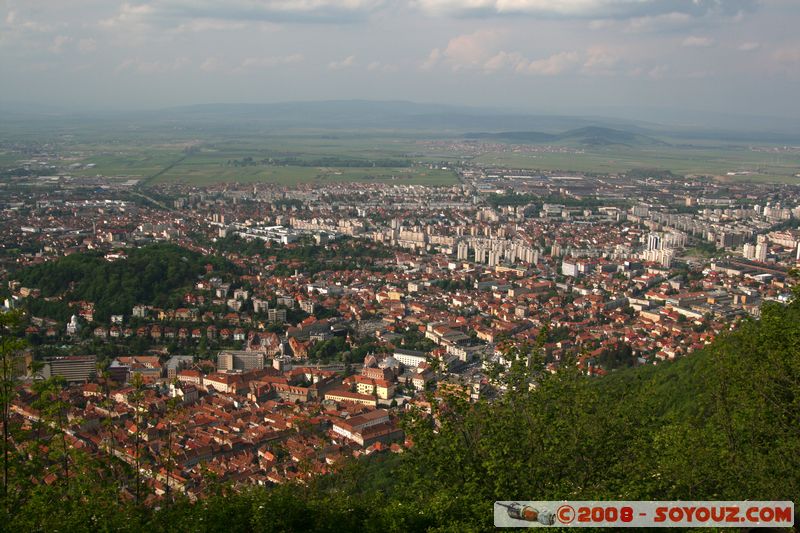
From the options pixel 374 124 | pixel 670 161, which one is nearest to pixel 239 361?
pixel 670 161

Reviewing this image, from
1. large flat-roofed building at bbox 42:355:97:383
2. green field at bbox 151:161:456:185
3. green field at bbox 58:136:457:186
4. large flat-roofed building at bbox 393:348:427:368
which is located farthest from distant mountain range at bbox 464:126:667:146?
large flat-roofed building at bbox 42:355:97:383

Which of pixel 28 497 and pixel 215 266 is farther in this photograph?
pixel 215 266

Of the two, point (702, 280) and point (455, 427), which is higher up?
point (455, 427)

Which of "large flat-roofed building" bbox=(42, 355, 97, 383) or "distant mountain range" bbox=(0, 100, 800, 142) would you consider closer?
"large flat-roofed building" bbox=(42, 355, 97, 383)

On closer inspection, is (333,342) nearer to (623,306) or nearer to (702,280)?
(623,306)

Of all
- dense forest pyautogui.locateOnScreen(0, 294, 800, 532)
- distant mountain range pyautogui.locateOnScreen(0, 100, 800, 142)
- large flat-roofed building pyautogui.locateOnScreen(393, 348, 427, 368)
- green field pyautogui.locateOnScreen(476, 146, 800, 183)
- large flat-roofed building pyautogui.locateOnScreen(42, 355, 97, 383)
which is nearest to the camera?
dense forest pyautogui.locateOnScreen(0, 294, 800, 532)

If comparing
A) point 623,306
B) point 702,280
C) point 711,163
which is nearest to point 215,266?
point 623,306

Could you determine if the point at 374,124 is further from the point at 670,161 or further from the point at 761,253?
the point at 761,253
